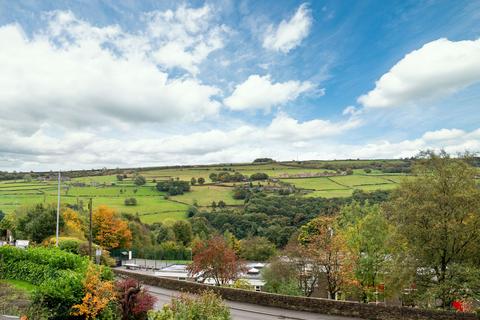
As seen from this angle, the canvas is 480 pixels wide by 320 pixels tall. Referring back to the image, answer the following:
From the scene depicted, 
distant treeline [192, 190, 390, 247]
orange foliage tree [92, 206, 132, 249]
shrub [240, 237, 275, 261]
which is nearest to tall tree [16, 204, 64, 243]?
orange foliage tree [92, 206, 132, 249]

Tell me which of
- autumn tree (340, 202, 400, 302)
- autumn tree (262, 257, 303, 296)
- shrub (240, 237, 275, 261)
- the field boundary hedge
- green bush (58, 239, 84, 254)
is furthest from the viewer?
shrub (240, 237, 275, 261)

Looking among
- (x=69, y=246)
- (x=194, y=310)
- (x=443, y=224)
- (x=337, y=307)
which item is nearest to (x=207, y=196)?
(x=69, y=246)

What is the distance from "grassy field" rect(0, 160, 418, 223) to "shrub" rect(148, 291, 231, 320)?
3054 inches

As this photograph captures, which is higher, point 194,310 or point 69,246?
point 194,310

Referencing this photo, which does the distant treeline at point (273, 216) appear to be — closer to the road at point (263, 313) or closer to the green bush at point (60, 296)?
the road at point (263, 313)

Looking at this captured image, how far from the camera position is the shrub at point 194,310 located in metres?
12.2

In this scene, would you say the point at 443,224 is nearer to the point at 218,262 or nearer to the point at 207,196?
the point at 218,262

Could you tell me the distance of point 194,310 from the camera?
40.9 feet

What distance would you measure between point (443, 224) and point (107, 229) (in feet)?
183


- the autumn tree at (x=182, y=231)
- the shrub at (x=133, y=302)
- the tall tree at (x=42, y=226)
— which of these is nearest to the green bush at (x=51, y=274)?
the shrub at (x=133, y=302)

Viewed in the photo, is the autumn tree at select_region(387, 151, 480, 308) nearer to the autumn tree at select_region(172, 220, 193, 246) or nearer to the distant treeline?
the distant treeline

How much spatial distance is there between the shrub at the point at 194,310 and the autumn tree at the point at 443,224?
42.8 feet

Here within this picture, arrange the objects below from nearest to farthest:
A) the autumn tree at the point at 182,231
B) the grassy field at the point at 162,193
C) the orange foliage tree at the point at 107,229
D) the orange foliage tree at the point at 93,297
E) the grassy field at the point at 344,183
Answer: the orange foliage tree at the point at 93,297 → the orange foliage tree at the point at 107,229 → the autumn tree at the point at 182,231 → the grassy field at the point at 162,193 → the grassy field at the point at 344,183

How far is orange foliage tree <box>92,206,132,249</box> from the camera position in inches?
2485
